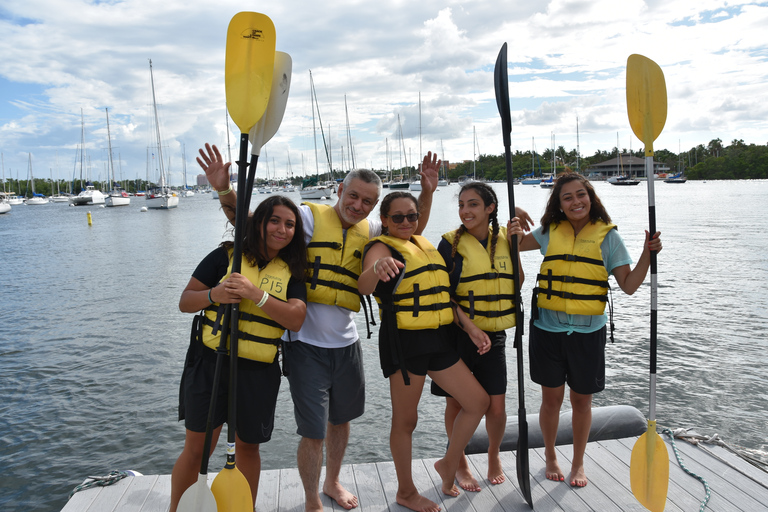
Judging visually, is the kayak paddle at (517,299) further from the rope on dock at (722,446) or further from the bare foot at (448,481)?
the rope on dock at (722,446)

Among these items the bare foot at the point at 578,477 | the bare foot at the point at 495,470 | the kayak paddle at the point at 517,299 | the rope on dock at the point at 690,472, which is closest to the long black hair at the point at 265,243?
the kayak paddle at the point at 517,299

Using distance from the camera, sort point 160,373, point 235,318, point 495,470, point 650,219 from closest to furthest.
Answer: point 235,318 → point 650,219 → point 495,470 → point 160,373

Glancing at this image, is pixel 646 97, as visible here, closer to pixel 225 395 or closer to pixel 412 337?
pixel 412 337

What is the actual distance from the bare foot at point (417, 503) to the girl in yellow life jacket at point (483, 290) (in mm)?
309

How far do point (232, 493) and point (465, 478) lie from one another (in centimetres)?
141

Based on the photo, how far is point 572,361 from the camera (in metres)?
3.11

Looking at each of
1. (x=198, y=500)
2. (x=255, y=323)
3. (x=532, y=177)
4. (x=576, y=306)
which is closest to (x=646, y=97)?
(x=576, y=306)

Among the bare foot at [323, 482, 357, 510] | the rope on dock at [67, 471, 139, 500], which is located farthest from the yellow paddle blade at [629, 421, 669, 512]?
the rope on dock at [67, 471, 139, 500]

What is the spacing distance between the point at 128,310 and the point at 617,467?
10801 millimetres

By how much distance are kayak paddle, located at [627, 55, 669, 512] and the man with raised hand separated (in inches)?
65.3

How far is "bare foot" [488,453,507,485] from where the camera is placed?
3.20m

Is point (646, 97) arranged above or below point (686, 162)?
below

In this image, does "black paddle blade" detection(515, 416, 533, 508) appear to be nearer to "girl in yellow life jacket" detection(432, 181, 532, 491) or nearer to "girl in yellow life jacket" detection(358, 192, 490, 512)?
"girl in yellow life jacket" detection(432, 181, 532, 491)

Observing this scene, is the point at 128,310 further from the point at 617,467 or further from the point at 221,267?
the point at 617,467
